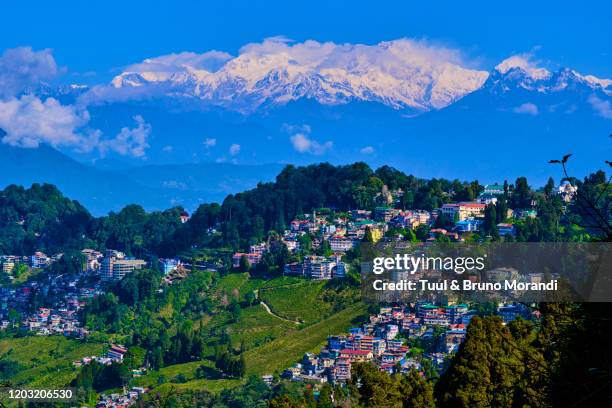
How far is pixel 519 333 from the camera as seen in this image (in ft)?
39.0

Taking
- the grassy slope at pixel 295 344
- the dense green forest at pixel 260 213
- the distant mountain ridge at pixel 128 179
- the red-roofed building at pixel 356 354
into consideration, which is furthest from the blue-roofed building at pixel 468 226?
the distant mountain ridge at pixel 128 179

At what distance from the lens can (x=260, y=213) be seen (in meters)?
49.3

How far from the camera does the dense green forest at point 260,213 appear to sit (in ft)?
134

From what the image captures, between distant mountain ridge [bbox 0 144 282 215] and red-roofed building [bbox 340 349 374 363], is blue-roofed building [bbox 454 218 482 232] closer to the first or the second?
red-roofed building [bbox 340 349 374 363]

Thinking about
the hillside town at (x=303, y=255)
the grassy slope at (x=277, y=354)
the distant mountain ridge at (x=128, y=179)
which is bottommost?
the grassy slope at (x=277, y=354)

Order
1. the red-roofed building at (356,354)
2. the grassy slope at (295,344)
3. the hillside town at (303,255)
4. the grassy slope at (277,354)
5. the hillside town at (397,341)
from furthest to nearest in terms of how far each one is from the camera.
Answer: the hillside town at (303,255)
the grassy slope at (295,344)
the grassy slope at (277,354)
the red-roofed building at (356,354)
the hillside town at (397,341)

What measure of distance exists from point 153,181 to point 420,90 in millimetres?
65381

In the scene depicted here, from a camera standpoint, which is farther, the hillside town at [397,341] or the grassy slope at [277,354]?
the grassy slope at [277,354]

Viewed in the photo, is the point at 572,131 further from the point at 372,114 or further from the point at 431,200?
the point at 431,200

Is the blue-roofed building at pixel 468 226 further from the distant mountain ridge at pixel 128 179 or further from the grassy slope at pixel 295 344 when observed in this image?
the distant mountain ridge at pixel 128 179

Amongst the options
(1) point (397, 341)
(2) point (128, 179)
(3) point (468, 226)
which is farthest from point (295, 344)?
(2) point (128, 179)

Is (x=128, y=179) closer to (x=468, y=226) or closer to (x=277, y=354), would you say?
(x=468, y=226)

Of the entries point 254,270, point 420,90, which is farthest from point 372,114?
point 254,270

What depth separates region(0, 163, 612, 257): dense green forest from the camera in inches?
1608
